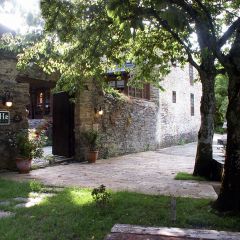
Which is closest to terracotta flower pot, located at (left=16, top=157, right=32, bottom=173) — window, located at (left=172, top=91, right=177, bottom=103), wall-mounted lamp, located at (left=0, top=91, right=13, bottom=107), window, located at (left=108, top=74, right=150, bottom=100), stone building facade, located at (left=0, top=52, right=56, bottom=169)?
stone building facade, located at (left=0, top=52, right=56, bottom=169)

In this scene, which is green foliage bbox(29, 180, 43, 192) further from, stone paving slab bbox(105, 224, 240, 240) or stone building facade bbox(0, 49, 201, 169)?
stone paving slab bbox(105, 224, 240, 240)

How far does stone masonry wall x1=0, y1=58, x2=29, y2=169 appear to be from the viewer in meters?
10.5

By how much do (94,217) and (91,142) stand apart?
25.5 feet

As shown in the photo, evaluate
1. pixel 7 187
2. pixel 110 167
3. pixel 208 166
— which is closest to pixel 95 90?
pixel 110 167

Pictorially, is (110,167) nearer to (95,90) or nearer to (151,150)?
(95,90)

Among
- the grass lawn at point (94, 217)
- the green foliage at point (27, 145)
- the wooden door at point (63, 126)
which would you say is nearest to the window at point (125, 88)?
the wooden door at point (63, 126)

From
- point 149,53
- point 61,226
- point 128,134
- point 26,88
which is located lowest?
point 61,226

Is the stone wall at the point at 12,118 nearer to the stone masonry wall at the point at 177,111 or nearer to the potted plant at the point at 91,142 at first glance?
the potted plant at the point at 91,142

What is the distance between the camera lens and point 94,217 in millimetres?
5523

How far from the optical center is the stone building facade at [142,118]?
13.7m

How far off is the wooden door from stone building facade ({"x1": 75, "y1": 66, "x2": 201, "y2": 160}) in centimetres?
30

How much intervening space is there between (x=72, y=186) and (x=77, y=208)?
7.43ft

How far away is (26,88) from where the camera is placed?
437 inches

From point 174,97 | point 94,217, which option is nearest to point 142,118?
point 174,97
